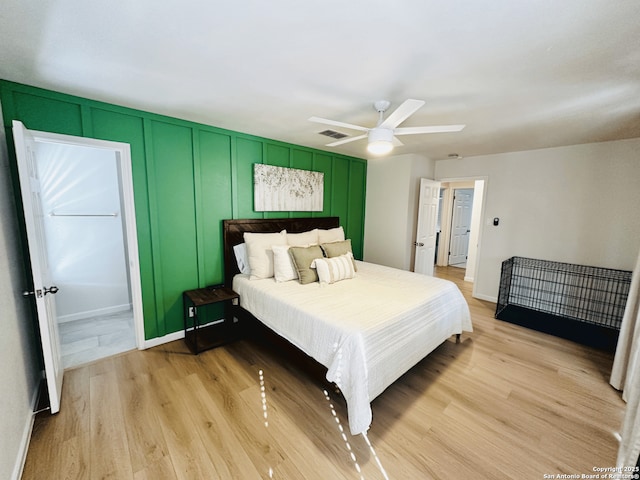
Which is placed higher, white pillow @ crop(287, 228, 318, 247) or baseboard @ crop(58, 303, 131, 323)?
white pillow @ crop(287, 228, 318, 247)

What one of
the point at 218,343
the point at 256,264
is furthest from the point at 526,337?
the point at 218,343

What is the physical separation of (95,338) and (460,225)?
24.5 ft

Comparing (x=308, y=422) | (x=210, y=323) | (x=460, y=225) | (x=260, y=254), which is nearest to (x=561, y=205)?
(x=460, y=225)

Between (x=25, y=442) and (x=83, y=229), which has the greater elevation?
(x=83, y=229)

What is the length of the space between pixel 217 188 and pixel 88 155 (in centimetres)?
175

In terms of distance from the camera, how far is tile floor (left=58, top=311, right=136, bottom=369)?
262 cm

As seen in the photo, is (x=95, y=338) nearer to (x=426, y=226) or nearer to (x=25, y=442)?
(x=25, y=442)

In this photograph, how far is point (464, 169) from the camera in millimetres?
4500

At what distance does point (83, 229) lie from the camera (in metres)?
3.37

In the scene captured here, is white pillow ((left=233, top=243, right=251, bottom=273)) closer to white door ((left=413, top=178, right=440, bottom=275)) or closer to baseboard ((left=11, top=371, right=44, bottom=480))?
baseboard ((left=11, top=371, right=44, bottom=480))

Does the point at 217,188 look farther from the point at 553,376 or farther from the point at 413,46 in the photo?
the point at 553,376

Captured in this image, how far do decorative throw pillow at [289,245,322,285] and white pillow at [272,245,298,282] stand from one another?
2.3 inches

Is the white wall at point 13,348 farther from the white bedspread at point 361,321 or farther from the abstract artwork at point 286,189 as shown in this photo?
the abstract artwork at point 286,189

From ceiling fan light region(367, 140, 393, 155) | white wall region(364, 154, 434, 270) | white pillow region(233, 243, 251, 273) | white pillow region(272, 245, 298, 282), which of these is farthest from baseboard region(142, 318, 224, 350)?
white wall region(364, 154, 434, 270)
